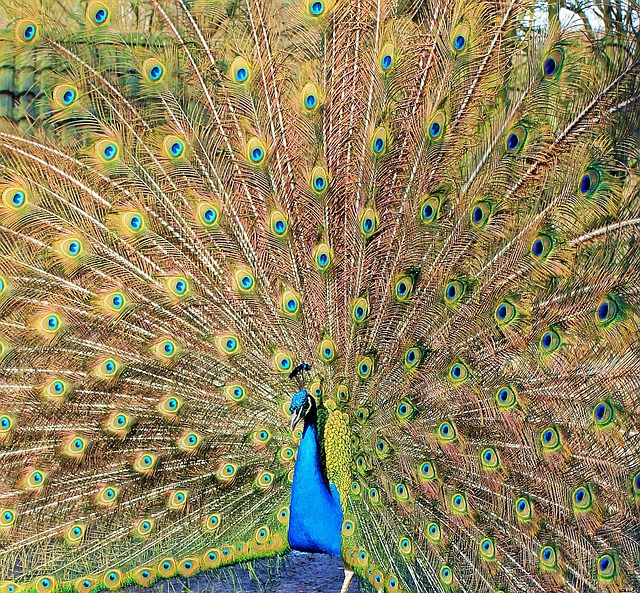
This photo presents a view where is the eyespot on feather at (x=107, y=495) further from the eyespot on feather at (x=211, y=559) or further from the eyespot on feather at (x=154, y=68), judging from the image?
the eyespot on feather at (x=154, y=68)

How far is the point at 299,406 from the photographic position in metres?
2.43

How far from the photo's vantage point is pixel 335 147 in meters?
2.53

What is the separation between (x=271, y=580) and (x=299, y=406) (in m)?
1.09

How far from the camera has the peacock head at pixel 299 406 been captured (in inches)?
95.2

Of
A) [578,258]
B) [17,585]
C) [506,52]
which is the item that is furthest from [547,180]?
[17,585]

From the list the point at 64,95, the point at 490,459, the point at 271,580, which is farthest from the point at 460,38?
the point at 271,580

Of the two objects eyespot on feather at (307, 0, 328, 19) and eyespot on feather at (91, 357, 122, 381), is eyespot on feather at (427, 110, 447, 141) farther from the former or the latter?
eyespot on feather at (91, 357, 122, 381)

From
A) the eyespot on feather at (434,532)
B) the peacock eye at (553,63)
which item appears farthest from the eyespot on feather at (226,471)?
the peacock eye at (553,63)

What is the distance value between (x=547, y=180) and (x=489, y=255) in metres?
0.29

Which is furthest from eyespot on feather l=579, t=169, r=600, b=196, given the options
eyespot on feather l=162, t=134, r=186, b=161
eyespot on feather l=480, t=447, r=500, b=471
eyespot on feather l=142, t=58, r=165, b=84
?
eyespot on feather l=142, t=58, r=165, b=84

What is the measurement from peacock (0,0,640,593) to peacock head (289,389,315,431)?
0.5 inches

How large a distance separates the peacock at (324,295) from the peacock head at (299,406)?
1 centimetres

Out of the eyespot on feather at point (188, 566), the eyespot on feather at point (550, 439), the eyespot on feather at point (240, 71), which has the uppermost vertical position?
the eyespot on feather at point (240, 71)

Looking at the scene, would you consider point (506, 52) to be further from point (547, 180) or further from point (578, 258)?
point (578, 258)
